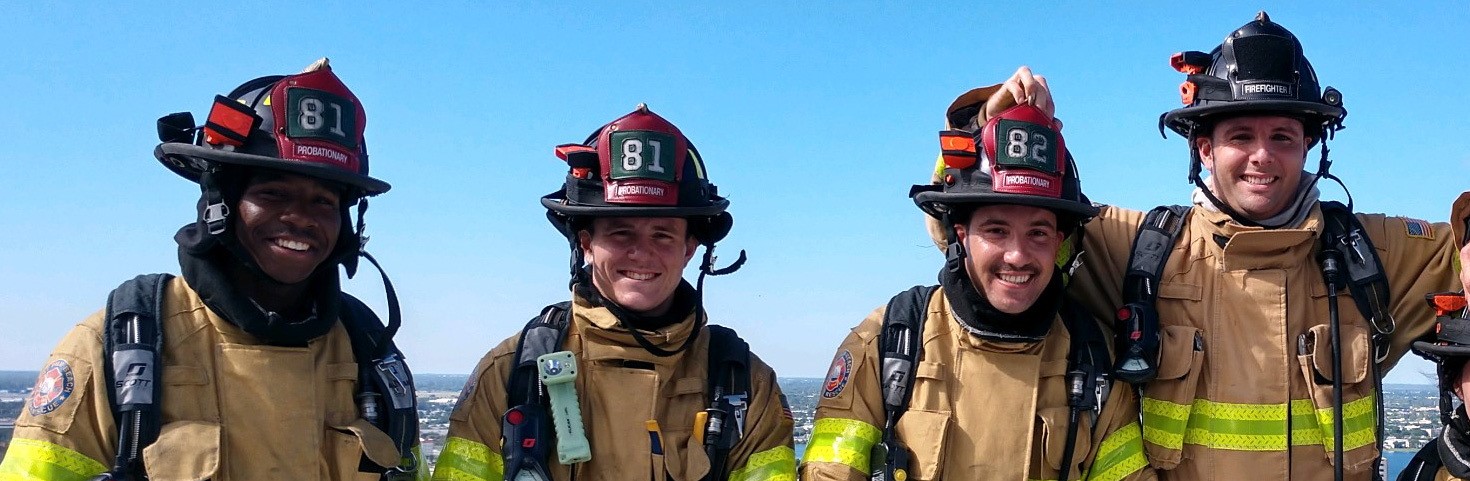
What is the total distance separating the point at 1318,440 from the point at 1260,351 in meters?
0.62

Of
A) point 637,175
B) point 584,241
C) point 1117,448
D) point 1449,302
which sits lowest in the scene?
point 1117,448

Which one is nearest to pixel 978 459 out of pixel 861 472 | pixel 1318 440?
pixel 861 472

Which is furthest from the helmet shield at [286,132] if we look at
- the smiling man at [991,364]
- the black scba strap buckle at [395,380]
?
the smiling man at [991,364]

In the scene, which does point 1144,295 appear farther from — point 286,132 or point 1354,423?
point 286,132

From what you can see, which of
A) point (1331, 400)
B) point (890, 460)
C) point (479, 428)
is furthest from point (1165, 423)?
point (479, 428)

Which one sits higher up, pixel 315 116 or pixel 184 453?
pixel 315 116

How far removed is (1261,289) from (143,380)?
241 inches

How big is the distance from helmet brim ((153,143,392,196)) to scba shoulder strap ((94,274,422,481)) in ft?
2.03

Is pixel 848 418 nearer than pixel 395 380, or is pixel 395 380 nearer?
pixel 395 380

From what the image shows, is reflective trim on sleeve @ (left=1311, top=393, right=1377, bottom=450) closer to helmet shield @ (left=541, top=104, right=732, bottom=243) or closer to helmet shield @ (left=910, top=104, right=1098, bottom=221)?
helmet shield @ (left=910, top=104, right=1098, bottom=221)

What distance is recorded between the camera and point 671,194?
18.3ft

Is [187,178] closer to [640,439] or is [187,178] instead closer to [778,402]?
[640,439]

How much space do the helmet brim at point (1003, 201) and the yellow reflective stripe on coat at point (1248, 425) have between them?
1.34 metres

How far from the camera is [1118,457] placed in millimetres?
5781
